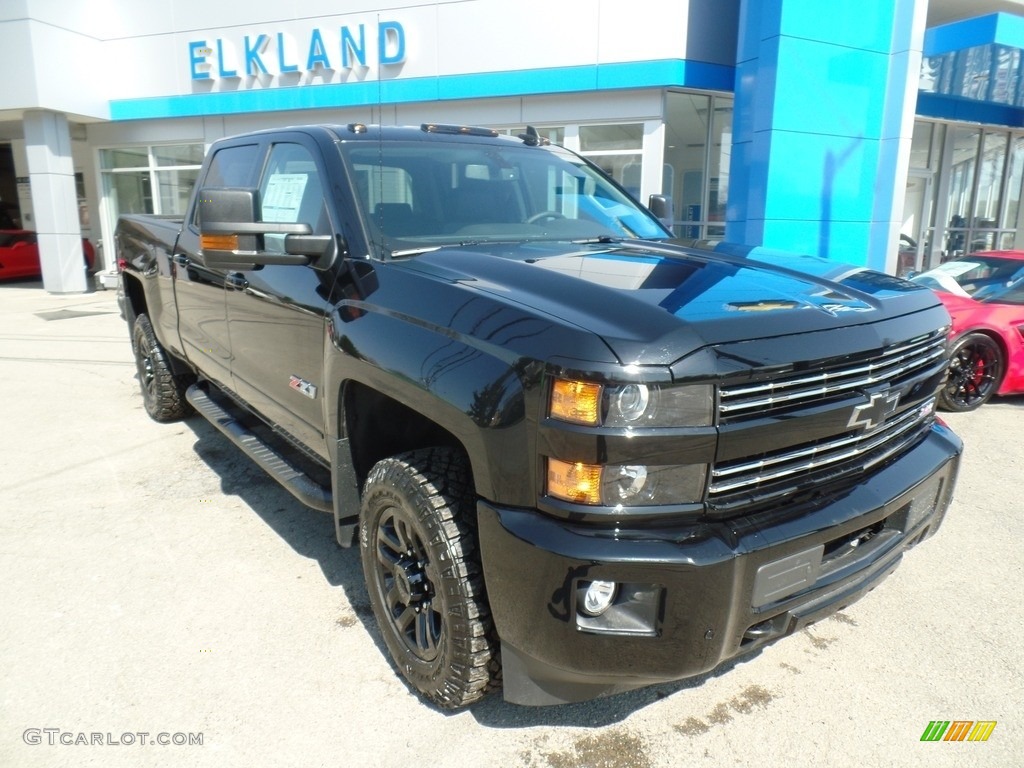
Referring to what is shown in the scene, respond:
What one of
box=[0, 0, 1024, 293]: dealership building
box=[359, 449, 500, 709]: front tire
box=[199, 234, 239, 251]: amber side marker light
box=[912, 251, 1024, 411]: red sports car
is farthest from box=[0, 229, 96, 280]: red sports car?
box=[359, 449, 500, 709]: front tire

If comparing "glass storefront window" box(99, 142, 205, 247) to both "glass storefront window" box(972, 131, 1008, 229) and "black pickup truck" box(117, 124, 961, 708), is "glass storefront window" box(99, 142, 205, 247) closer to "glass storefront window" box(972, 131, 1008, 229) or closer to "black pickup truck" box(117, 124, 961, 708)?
"black pickup truck" box(117, 124, 961, 708)

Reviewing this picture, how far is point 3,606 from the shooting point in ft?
10.8

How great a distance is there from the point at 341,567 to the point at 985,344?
18.8 ft

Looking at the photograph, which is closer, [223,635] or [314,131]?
[223,635]

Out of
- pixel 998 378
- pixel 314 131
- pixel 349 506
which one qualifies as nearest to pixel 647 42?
pixel 998 378

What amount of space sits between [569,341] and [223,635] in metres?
2.05

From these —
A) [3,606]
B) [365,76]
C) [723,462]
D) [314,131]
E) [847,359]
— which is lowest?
[3,606]

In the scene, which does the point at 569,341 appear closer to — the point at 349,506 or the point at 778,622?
the point at 778,622

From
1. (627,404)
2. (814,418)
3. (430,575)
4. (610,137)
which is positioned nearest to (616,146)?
(610,137)

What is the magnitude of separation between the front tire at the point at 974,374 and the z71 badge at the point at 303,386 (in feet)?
18.2

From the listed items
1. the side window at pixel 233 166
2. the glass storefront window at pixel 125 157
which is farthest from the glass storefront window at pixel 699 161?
the glass storefront window at pixel 125 157

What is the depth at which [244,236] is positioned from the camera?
2875 millimetres

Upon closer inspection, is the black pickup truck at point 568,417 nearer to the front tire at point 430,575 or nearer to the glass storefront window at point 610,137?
the front tire at point 430,575

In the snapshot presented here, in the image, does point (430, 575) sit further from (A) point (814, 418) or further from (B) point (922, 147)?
(B) point (922, 147)
